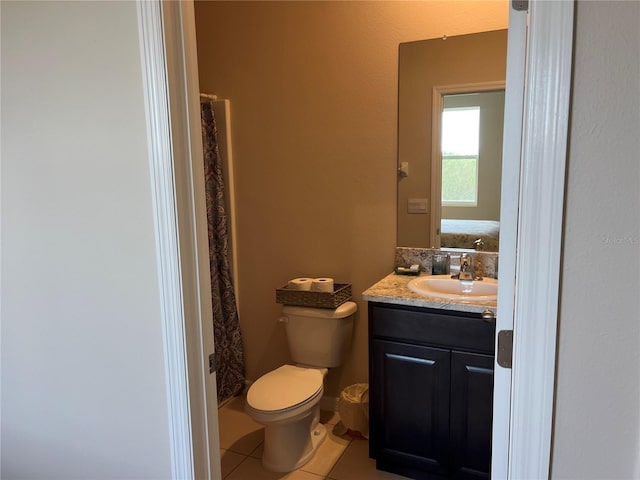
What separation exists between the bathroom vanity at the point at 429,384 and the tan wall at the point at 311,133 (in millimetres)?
546

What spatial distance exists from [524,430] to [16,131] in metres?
1.56

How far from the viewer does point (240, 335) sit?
9.87 ft

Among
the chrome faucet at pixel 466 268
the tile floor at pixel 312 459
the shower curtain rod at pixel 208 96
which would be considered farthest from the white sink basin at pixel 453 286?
the shower curtain rod at pixel 208 96

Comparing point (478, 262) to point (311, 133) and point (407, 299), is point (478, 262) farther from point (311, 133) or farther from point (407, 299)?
point (311, 133)

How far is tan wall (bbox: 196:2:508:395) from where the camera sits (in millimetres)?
2396

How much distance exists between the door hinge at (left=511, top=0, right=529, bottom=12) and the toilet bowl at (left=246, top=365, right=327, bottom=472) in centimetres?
184

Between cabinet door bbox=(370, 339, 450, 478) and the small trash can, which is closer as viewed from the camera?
cabinet door bbox=(370, 339, 450, 478)

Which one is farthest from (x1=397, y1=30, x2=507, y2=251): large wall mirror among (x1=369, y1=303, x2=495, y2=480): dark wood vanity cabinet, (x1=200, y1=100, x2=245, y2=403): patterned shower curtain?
(x1=200, y1=100, x2=245, y2=403): patterned shower curtain

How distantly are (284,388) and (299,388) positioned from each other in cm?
8

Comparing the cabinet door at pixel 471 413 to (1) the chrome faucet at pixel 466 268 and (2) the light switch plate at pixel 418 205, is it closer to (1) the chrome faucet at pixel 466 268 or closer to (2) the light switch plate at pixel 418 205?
(1) the chrome faucet at pixel 466 268

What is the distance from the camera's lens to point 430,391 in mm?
1990

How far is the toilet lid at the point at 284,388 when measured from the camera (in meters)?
2.14

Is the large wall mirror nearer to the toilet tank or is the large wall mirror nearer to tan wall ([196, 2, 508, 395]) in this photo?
tan wall ([196, 2, 508, 395])

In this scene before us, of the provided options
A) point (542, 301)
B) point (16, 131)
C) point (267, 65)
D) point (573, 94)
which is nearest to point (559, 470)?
point (542, 301)
